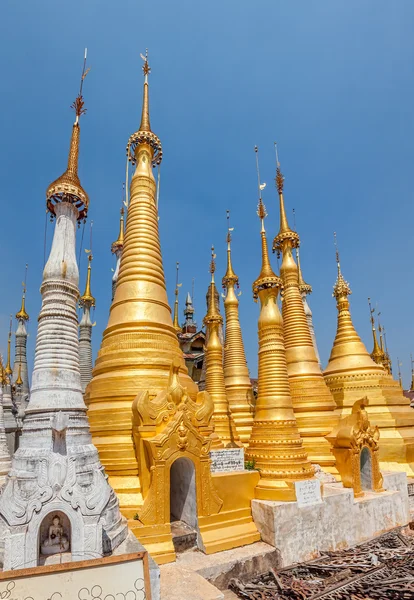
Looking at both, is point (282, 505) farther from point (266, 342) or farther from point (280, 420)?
point (266, 342)

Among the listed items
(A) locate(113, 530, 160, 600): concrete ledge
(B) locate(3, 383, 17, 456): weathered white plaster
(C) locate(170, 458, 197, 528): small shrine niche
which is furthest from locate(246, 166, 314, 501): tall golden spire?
(B) locate(3, 383, 17, 456): weathered white plaster

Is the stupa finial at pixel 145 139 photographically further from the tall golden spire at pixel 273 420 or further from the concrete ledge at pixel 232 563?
the concrete ledge at pixel 232 563

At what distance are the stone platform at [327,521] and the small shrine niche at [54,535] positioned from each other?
5247mm

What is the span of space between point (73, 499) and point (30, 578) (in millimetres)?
1889

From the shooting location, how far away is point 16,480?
642 cm

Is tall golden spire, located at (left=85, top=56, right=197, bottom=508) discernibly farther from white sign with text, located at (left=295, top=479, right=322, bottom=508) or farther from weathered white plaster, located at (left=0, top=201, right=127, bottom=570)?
white sign with text, located at (left=295, top=479, right=322, bottom=508)

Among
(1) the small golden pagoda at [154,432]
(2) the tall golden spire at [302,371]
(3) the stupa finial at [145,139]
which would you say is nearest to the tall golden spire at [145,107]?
(3) the stupa finial at [145,139]

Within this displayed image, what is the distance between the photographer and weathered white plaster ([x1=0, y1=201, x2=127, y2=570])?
6.14m

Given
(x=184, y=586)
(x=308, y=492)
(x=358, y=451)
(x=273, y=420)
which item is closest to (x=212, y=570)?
(x=184, y=586)

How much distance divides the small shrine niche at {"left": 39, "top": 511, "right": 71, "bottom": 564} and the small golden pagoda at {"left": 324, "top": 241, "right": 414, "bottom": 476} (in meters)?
13.5

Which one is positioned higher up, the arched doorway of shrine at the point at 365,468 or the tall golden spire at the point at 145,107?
the tall golden spire at the point at 145,107

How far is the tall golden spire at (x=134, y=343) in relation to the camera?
10000 mm

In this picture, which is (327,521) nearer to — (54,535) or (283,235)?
(54,535)

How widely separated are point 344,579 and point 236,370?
11004 mm
